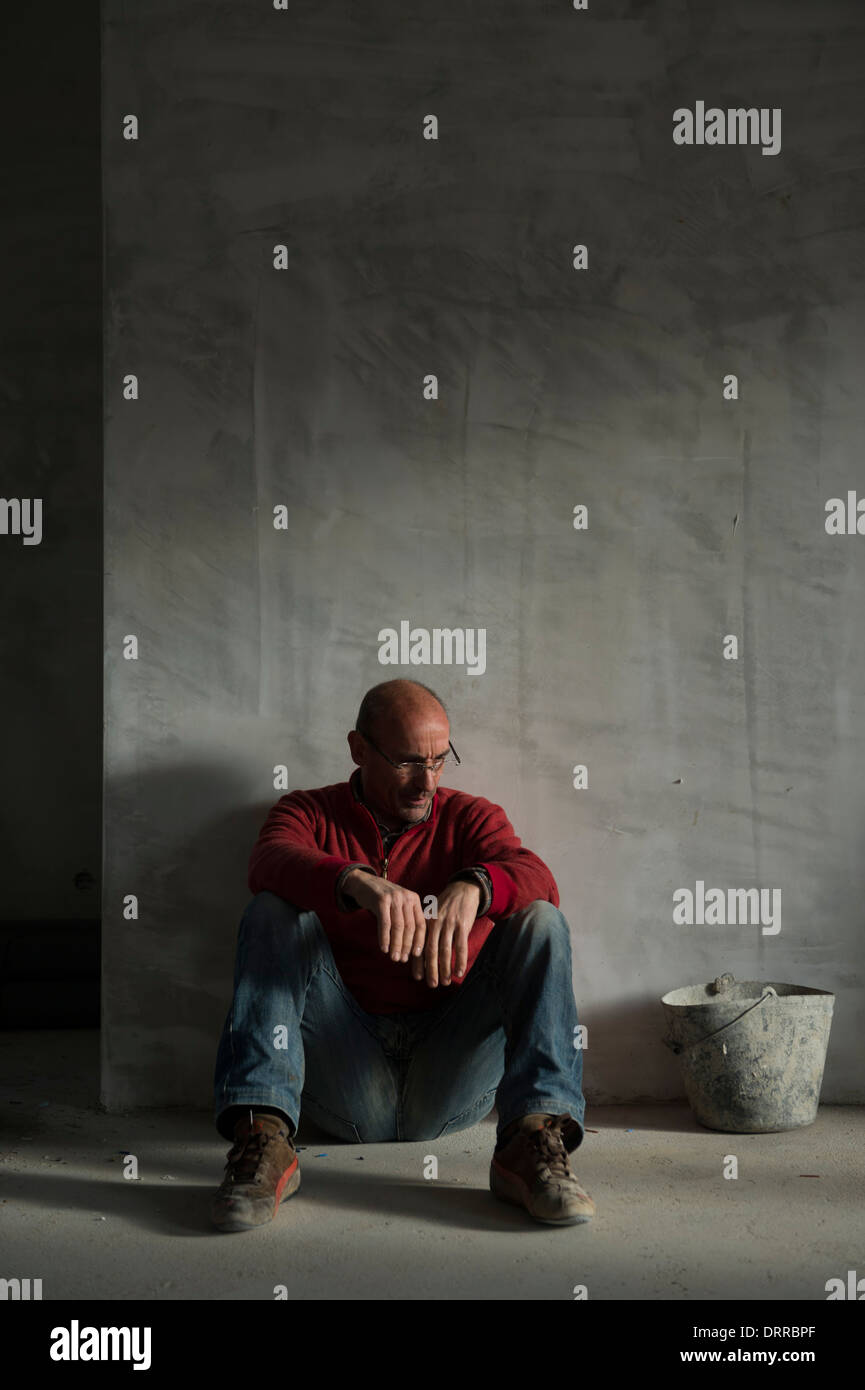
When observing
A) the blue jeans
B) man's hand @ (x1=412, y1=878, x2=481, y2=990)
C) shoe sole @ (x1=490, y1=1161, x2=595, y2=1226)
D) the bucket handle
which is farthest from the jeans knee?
the bucket handle

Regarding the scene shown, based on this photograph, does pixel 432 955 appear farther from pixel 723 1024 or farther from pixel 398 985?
pixel 723 1024

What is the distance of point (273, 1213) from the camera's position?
214 cm

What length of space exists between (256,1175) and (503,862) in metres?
0.73

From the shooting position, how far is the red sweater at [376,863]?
2.36 m

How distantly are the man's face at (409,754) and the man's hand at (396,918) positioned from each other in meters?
0.33

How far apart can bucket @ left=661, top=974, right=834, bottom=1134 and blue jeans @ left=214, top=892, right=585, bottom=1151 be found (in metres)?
0.46

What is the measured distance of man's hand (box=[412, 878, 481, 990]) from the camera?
2236mm

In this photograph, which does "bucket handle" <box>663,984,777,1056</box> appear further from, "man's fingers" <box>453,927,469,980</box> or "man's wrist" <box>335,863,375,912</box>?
"man's wrist" <box>335,863,375,912</box>

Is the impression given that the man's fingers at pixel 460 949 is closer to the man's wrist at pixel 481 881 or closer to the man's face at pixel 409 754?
the man's wrist at pixel 481 881

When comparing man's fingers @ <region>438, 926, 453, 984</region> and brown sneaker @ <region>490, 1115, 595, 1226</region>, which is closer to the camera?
brown sneaker @ <region>490, 1115, 595, 1226</region>

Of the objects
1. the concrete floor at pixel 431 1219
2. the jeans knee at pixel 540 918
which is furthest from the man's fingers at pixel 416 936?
the concrete floor at pixel 431 1219

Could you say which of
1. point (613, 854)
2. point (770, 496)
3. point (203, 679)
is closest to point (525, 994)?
point (613, 854)

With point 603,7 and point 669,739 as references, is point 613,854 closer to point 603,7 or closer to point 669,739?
point 669,739

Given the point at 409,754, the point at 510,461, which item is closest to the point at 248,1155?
the point at 409,754
